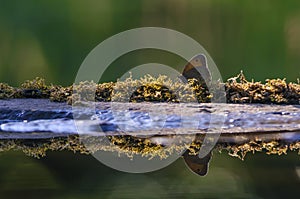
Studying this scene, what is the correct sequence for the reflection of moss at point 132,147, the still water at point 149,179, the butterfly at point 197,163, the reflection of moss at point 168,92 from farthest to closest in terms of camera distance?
the reflection of moss at point 168,92 < the reflection of moss at point 132,147 < the butterfly at point 197,163 < the still water at point 149,179

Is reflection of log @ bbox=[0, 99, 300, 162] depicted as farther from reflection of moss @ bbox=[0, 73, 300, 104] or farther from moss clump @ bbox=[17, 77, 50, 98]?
moss clump @ bbox=[17, 77, 50, 98]

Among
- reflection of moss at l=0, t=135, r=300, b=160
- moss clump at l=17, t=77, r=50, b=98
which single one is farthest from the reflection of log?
moss clump at l=17, t=77, r=50, b=98

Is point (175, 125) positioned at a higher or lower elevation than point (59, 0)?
lower

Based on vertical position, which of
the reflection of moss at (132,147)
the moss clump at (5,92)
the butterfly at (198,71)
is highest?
the butterfly at (198,71)

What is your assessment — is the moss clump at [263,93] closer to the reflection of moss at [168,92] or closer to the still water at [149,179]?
the reflection of moss at [168,92]

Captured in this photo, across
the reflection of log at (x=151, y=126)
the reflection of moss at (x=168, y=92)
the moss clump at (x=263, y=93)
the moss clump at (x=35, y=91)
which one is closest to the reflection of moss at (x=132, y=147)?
the reflection of log at (x=151, y=126)

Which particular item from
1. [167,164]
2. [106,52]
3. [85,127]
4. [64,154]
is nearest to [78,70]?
[106,52]

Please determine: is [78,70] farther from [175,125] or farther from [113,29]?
[175,125]
